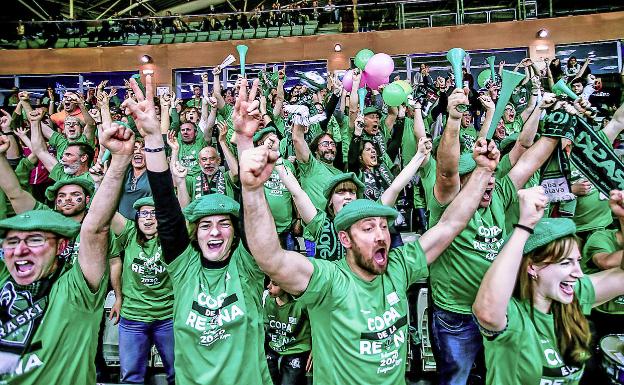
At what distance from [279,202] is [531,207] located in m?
2.99

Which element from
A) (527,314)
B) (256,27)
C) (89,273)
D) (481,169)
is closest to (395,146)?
(481,169)

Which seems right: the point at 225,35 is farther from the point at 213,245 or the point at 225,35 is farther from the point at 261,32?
the point at 213,245

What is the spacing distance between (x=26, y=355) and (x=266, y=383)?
1.13m

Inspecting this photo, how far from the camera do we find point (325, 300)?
220cm

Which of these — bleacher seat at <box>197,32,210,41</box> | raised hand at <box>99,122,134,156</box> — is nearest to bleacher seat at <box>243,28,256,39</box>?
bleacher seat at <box>197,32,210,41</box>

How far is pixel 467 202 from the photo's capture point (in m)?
2.54

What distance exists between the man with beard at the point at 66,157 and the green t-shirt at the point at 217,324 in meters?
2.21

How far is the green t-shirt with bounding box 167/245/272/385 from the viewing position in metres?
2.37

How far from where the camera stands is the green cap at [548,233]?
2.09m

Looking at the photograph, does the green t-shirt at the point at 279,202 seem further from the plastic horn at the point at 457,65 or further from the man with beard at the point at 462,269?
the plastic horn at the point at 457,65

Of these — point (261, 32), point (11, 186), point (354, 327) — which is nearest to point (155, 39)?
point (261, 32)

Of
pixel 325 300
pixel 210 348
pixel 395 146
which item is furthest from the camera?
pixel 395 146

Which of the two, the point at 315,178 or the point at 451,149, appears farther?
the point at 315,178

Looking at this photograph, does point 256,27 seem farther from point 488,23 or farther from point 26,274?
point 26,274
